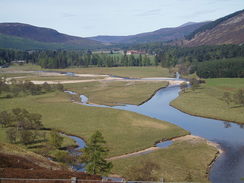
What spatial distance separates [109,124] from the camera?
260 feet

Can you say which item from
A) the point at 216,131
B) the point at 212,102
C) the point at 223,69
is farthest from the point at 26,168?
the point at 223,69

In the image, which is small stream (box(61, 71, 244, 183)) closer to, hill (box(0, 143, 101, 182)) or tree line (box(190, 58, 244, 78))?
hill (box(0, 143, 101, 182))

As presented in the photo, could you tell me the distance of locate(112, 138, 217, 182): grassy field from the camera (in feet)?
158

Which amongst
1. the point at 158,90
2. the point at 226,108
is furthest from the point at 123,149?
the point at 158,90

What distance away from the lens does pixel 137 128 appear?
7562 centimetres

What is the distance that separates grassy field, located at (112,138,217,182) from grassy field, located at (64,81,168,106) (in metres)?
50.8

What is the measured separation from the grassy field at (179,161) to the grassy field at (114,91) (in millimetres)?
50832

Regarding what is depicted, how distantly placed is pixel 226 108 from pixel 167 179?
182ft

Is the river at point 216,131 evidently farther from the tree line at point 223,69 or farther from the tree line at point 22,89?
the tree line at point 223,69

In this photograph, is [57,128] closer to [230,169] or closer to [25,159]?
[25,159]

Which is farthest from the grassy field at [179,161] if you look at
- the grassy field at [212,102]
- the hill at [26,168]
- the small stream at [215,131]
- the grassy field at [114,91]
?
the grassy field at [114,91]

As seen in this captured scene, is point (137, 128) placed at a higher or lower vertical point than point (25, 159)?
lower

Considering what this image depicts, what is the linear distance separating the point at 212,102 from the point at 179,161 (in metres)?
55.1

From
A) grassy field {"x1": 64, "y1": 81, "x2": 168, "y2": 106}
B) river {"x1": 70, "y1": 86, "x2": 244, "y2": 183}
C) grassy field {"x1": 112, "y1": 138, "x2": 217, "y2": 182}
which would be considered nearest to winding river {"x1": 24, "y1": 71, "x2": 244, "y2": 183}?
river {"x1": 70, "y1": 86, "x2": 244, "y2": 183}
